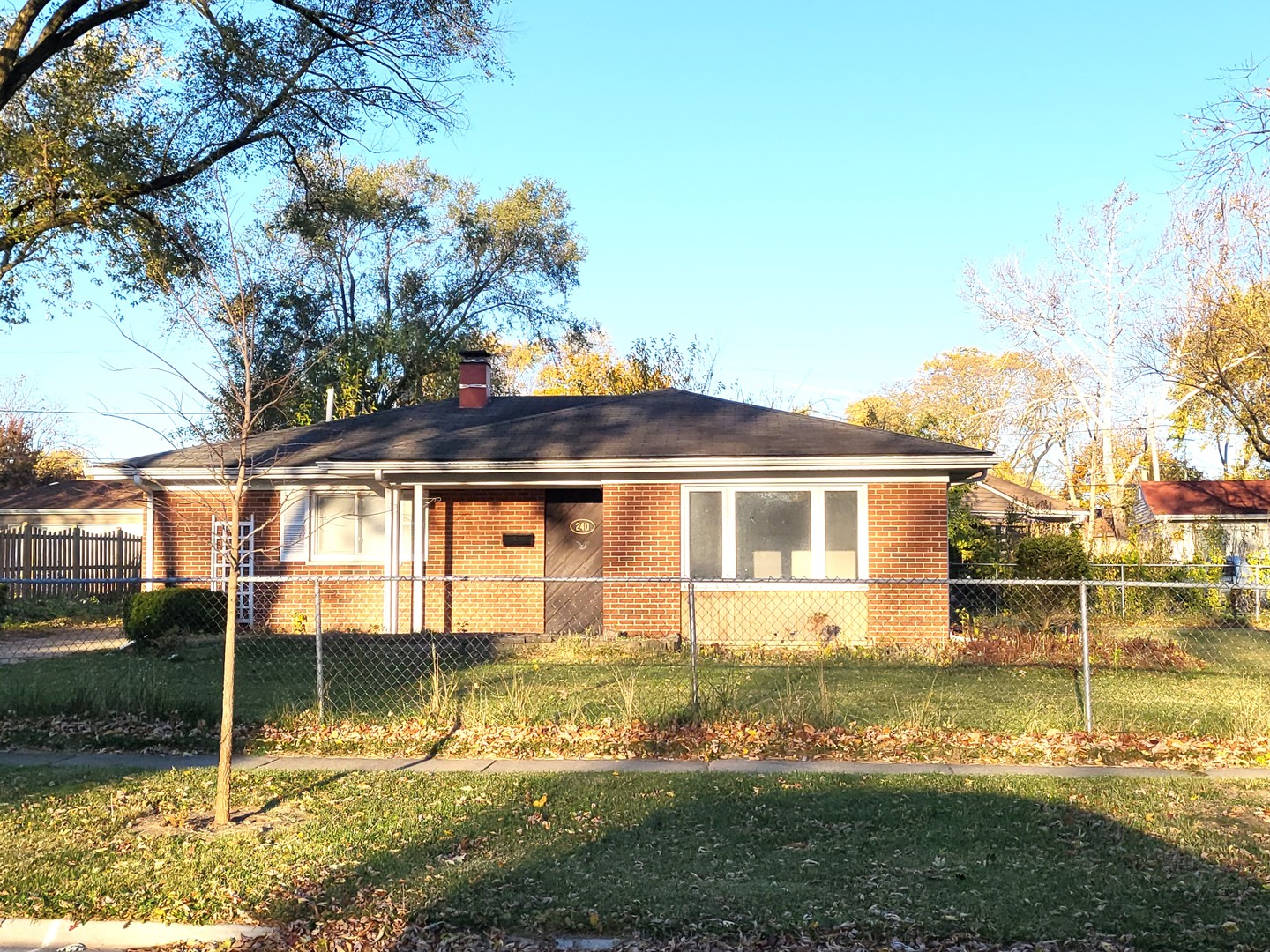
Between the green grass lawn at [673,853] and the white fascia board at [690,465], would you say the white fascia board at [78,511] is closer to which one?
the white fascia board at [690,465]

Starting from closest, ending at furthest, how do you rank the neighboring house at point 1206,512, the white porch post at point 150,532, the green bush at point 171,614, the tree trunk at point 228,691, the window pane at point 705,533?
the tree trunk at point 228,691, the green bush at point 171,614, the window pane at point 705,533, the white porch post at point 150,532, the neighboring house at point 1206,512

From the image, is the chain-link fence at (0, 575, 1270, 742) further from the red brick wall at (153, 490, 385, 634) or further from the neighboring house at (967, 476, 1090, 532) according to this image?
the neighboring house at (967, 476, 1090, 532)

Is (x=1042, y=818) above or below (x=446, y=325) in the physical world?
below

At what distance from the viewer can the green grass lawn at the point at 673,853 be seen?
501 centimetres

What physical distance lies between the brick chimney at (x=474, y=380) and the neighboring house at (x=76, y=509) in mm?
14778

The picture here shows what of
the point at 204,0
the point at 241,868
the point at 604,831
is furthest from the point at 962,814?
Answer: the point at 204,0

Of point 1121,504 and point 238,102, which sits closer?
point 238,102

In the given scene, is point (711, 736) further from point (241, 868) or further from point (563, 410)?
point (563, 410)

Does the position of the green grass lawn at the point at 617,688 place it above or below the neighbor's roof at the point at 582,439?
below

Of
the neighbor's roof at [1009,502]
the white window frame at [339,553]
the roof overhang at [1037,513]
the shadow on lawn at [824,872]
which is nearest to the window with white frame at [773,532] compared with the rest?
the white window frame at [339,553]

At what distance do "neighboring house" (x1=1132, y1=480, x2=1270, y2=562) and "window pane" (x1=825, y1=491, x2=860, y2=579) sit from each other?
58.9 ft

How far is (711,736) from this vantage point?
8.89 meters

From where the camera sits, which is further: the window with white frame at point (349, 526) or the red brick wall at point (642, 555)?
the window with white frame at point (349, 526)

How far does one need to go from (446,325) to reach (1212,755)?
30344 millimetres
